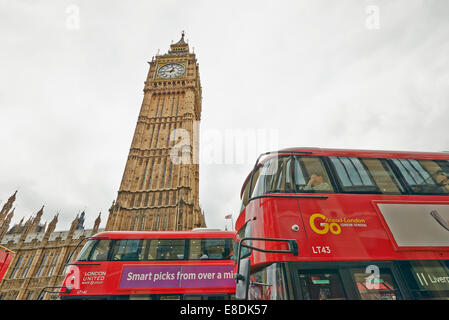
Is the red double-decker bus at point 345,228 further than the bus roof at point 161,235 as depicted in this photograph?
No

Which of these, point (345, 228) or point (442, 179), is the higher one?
point (442, 179)

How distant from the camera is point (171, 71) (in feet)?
129

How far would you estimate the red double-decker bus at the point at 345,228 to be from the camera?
3309mm

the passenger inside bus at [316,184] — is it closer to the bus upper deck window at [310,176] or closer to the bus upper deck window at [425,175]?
the bus upper deck window at [310,176]

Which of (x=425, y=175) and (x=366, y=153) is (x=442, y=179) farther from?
(x=366, y=153)

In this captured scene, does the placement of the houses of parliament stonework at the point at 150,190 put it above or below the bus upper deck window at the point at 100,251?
above

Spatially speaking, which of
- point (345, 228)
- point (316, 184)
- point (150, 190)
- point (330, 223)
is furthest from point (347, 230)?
point (150, 190)

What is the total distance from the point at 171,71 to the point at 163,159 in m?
19.6

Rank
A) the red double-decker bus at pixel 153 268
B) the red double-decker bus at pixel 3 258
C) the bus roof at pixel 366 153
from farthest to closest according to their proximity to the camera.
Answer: the red double-decker bus at pixel 3 258
the red double-decker bus at pixel 153 268
the bus roof at pixel 366 153

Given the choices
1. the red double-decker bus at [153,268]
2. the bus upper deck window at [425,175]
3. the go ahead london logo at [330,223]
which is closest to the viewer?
the go ahead london logo at [330,223]

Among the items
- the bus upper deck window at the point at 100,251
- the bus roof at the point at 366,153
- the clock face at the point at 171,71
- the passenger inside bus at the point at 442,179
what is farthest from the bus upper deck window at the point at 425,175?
the clock face at the point at 171,71

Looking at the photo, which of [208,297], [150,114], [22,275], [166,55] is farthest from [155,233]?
[166,55]

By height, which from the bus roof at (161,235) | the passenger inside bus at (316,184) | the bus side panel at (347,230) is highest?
the bus roof at (161,235)
